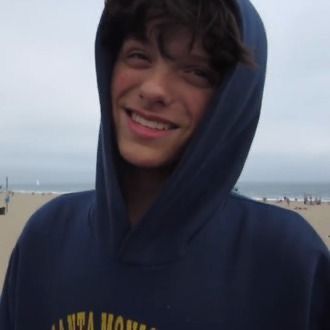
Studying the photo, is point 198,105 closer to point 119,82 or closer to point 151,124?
point 151,124

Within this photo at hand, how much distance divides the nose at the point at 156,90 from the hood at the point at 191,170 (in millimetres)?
124

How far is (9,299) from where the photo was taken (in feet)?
5.31

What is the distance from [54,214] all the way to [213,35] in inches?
31.0

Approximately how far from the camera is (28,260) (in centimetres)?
157

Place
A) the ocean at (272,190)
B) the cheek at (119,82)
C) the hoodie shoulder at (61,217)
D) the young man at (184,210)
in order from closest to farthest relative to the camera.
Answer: the young man at (184,210) < the cheek at (119,82) < the hoodie shoulder at (61,217) < the ocean at (272,190)

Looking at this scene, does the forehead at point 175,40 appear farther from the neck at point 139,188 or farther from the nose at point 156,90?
the neck at point 139,188

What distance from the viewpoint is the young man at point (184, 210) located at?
4.26ft

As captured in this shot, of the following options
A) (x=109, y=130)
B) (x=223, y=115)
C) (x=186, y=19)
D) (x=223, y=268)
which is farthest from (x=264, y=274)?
(x=186, y=19)

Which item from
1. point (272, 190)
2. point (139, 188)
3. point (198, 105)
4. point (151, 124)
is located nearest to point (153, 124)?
point (151, 124)

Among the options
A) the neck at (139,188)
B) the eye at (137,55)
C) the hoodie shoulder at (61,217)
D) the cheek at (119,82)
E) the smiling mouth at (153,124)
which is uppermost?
the eye at (137,55)

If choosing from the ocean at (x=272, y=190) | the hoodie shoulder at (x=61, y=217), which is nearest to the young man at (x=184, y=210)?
the hoodie shoulder at (x=61, y=217)

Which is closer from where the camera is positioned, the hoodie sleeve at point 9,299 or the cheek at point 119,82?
the cheek at point 119,82

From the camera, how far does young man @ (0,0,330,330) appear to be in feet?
4.26

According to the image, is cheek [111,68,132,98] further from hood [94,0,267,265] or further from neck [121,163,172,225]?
neck [121,163,172,225]
